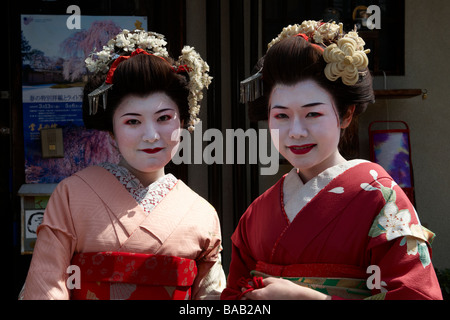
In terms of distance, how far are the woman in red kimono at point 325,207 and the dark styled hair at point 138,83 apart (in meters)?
0.53

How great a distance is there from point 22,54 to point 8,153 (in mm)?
912

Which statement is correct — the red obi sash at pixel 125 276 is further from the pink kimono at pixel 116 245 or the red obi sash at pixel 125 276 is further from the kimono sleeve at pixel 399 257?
the kimono sleeve at pixel 399 257

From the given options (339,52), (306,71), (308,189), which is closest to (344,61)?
(339,52)

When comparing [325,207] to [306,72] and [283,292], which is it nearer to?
[283,292]

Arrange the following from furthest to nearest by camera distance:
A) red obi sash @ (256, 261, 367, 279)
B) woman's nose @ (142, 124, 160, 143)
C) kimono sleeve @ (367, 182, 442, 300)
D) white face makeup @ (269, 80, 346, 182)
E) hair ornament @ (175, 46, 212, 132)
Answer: hair ornament @ (175, 46, 212, 132) < woman's nose @ (142, 124, 160, 143) < white face makeup @ (269, 80, 346, 182) < red obi sash @ (256, 261, 367, 279) < kimono sleeve @ (367, 182, 442, 300)

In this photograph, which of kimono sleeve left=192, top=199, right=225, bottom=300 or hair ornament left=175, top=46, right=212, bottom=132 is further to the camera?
hair ornament left=175, top=46, right=212, bottom=132

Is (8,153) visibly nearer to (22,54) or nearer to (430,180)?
(22,54)

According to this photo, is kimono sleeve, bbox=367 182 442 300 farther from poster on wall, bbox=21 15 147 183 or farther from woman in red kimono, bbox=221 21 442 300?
poster on wall, bbox=21 15 147 183

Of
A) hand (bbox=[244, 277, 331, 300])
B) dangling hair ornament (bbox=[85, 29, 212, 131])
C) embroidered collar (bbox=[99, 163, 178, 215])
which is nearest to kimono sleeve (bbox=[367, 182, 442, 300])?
hand (bbox=[244, 277, 331, 300])

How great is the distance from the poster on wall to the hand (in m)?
2.83

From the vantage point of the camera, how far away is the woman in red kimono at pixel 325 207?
2.18m

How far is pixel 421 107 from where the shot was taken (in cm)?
507

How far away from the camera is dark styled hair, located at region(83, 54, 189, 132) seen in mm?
2664

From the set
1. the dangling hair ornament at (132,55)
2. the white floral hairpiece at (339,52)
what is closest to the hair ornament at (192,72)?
the dangling hair ornament at (132,55)
